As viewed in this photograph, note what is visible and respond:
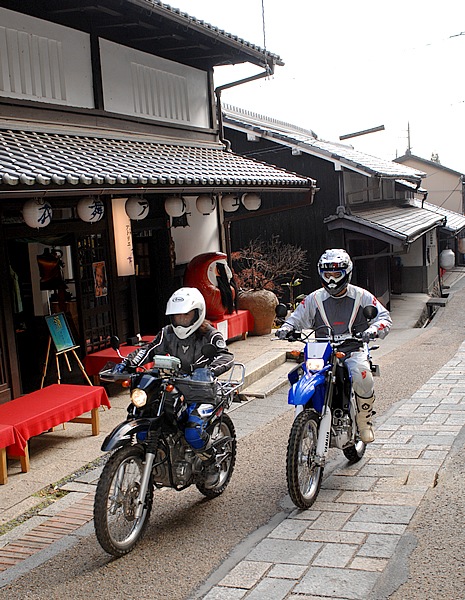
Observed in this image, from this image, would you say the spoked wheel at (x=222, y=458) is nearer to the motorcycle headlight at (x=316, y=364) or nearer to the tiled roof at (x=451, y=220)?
the motorcycle headlight at (x=316, y=364)

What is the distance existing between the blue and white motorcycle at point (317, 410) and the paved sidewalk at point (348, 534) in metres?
0.29

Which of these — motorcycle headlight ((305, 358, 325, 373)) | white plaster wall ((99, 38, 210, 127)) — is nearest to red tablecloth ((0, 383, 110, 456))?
motorcycle headlight ((305, 358, 325, 373))

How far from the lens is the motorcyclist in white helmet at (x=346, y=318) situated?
6508mm

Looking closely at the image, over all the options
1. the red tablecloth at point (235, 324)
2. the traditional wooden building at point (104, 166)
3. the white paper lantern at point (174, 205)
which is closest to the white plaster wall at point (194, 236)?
the traditional wooden building at point (104, 166)

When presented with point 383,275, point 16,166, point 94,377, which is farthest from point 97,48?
point 383,275

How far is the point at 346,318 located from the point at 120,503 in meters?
2.92

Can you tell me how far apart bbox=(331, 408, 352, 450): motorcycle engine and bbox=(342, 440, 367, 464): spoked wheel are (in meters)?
0.26

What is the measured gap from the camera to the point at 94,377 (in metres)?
10.4

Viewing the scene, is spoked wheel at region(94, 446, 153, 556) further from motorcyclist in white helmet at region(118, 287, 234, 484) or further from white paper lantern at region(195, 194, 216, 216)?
white paper lantern at region(195, 194, 216, 216)

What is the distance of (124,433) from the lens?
509 cm

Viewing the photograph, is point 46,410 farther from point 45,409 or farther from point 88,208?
point 88,208

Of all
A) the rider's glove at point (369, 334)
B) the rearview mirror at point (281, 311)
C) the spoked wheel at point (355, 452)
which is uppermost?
the rearview mirror at point (281, 311)

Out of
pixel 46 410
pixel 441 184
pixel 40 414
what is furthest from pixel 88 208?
pixel 441 184

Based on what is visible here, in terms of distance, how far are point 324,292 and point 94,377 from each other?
4765mm
